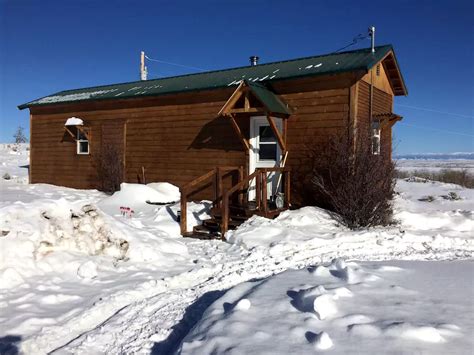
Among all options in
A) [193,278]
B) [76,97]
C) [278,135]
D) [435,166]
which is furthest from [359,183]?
[435,166]

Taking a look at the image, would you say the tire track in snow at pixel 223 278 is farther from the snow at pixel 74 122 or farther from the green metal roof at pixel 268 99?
the snow at pixel 74 122

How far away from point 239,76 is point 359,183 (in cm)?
519

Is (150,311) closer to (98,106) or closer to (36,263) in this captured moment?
(36,263)

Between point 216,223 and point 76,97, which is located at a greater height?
point 76,97

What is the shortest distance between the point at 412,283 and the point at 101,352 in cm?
304

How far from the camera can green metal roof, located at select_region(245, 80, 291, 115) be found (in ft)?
29.6

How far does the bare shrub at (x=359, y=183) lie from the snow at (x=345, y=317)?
4172 millimetres

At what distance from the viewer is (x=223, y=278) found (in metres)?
5.50

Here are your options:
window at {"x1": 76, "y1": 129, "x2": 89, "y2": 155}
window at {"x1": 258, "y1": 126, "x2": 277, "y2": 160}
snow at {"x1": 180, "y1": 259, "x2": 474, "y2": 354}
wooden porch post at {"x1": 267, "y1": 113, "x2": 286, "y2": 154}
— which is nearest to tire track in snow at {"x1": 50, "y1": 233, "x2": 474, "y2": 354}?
snow at {"x1": 180, "y1": 259, "x2": 474, "y2": 354}

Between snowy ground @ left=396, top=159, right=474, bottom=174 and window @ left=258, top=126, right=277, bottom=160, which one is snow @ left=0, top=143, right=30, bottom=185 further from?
snowy ground @ left=396, top=159, right=474, bottom=174

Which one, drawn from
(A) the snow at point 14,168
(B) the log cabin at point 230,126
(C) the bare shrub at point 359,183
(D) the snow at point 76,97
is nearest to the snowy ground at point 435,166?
(B) the log cabin at point 230,126

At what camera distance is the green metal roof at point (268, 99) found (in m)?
9.03

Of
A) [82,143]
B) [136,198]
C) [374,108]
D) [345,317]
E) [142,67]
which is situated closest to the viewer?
[345,317]

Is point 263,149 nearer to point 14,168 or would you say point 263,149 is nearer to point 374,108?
point 374,108
